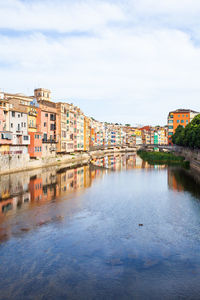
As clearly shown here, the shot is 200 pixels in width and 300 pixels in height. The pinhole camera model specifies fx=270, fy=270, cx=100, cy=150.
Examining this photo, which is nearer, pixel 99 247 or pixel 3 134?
pixel 99 247

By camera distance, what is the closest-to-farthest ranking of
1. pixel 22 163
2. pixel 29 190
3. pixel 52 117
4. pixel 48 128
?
pixel 29 190 < pixel 22 163 < pixel 48 128 < pixel 52 117

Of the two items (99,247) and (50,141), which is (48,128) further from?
(99,247)

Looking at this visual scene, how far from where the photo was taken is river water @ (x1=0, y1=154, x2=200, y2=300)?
13.4 metres

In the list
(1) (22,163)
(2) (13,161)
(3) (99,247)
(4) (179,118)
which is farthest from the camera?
(4) (179,118)

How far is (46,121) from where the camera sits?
7119 centimetres

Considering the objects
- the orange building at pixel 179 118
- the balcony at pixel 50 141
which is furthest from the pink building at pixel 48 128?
the orange building at pixel 179 118

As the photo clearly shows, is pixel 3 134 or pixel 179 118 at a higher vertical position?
pixel 179 118

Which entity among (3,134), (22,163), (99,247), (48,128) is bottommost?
(99,247)

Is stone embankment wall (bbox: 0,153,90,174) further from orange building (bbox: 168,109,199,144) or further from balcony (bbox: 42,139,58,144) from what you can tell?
orange building (bbox: 168,109,199,144)

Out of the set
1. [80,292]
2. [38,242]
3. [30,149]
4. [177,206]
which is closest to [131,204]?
[177,206]

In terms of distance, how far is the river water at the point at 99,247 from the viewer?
43.9 feet

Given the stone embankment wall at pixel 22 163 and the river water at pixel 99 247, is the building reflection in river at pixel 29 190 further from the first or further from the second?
the stone embankment wall at pixel 22 163

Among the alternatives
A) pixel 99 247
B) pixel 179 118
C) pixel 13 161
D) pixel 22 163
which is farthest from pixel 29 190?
pixel 179 118

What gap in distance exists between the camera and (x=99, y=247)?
1789cm
